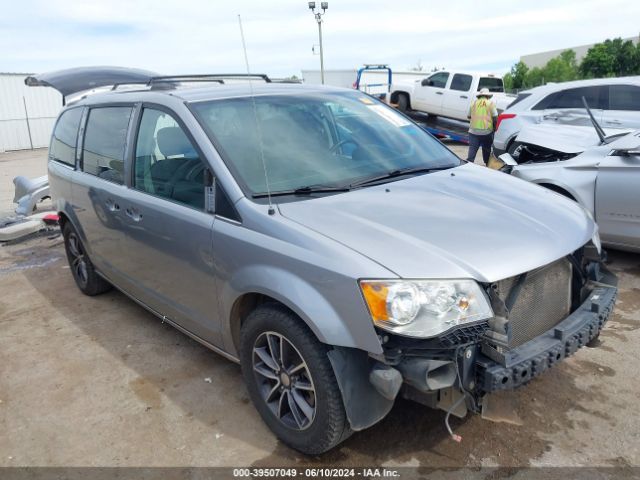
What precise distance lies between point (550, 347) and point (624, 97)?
7319 mm

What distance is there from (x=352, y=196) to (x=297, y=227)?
1.60 ft

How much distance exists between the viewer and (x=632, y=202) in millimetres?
4797

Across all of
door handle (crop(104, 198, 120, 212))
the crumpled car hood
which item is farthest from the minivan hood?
the crumpled car hood

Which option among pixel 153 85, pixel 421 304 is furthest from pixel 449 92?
pixel 421 304

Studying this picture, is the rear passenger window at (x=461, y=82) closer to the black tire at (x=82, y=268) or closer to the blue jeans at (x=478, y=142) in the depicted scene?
the blue jeans at (x=478, y=142)

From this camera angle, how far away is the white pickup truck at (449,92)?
642 inches

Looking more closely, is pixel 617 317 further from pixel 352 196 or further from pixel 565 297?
pixel 352 196

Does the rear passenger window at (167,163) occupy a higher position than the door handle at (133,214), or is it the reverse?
the rear passenger window at (167,163)

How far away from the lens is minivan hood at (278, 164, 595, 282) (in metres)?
2.30

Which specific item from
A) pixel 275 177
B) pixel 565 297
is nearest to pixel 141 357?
pixel 275 177

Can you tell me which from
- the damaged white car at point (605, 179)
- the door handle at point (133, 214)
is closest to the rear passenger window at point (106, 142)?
the door handle at point (133, 214)

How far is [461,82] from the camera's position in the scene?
1659 cm

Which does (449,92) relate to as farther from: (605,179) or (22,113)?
(22,113)

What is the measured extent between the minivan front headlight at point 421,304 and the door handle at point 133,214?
194cm
